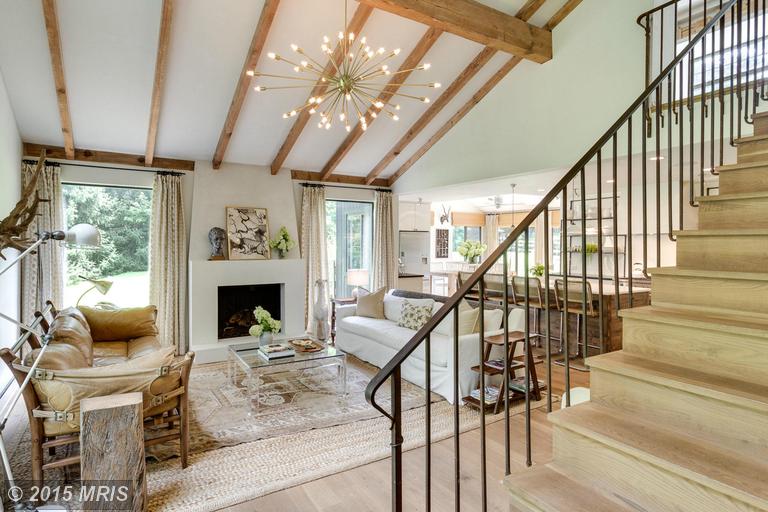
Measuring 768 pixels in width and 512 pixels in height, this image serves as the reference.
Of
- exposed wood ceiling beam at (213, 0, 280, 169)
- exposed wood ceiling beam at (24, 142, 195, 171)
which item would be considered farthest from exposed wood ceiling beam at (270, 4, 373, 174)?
exposed wood ceiling beam at (24, 142, 195, 171)

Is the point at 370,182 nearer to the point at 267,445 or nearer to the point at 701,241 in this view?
the point at 267,445

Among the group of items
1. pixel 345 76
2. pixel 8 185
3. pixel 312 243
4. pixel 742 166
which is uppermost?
pixel 345 76

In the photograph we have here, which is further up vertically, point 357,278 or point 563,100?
point 563,100

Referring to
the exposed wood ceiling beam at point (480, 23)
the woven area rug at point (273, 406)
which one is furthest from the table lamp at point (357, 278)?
the exposed wood ceiling beam at point (480, 23)

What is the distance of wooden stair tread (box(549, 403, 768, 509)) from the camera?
1.22m

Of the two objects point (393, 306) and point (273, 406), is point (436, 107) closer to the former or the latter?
Result: point (393, 306)

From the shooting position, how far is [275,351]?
4199 mm

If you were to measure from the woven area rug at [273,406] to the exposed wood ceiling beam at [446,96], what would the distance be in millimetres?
3603

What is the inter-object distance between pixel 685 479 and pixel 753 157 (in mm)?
1979

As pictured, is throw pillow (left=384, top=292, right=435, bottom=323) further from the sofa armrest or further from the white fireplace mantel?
the white fireplace mantel

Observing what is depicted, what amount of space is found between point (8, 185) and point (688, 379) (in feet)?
18.8

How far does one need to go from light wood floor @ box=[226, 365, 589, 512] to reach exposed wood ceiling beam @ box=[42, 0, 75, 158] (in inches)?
165

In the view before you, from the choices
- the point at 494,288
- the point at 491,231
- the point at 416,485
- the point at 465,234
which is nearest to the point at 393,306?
the point at 494,288

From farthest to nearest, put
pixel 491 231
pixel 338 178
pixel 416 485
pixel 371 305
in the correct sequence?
pixel 491 231 → pixel 338 178 → pixel 371 305 → pixel 416 485
